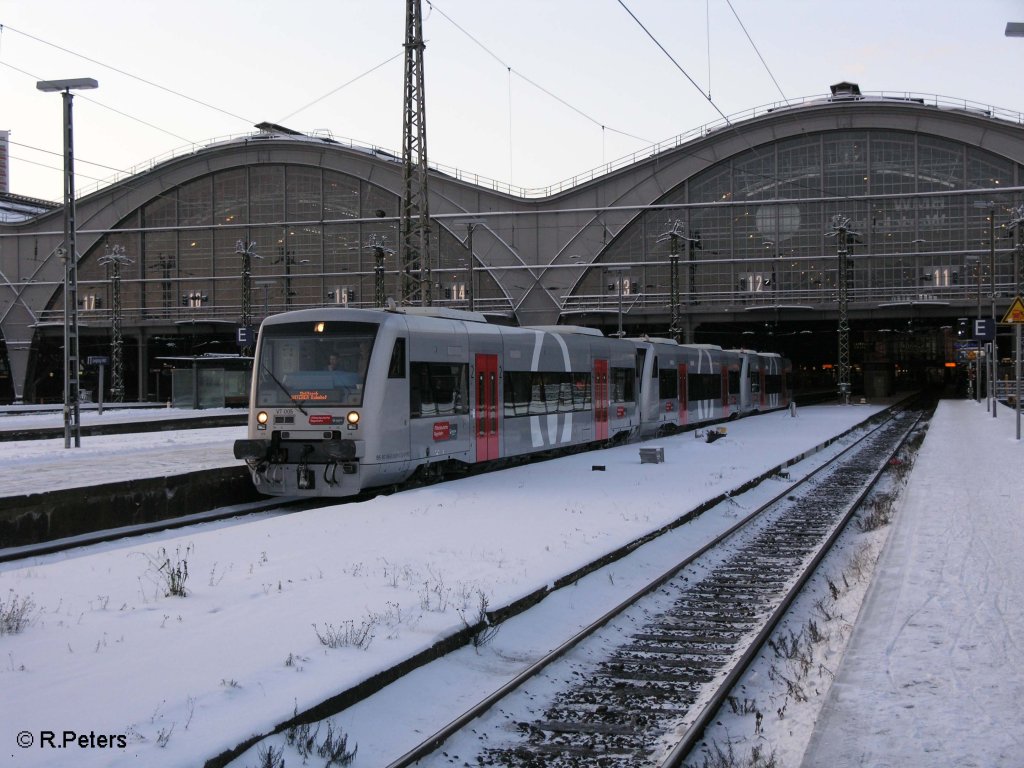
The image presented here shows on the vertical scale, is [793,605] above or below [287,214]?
below

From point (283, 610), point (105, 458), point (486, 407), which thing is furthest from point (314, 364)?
point (283, 610)

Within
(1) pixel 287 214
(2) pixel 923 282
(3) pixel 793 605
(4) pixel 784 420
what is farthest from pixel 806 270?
(3) pixel 793 605

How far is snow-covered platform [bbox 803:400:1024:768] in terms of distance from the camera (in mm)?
Result: 5789

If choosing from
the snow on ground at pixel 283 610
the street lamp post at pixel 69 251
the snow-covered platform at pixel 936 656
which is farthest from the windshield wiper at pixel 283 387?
the street lamp post at pixel 69 251

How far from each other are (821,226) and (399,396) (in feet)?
189

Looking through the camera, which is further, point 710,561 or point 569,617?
point 710,561

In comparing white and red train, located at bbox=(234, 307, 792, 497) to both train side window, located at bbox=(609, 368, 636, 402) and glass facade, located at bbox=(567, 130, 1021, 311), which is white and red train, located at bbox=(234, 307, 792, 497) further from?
glass facade, located at bbox=(567, 130, 1021, 311)

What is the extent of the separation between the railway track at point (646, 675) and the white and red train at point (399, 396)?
20.7 ft

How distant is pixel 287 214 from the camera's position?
247ft

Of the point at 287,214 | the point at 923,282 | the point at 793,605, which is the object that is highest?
the point at 287,214

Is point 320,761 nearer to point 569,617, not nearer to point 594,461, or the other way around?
point 569,617

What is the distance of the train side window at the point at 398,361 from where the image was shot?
16.9 metres

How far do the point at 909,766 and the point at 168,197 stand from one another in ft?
261

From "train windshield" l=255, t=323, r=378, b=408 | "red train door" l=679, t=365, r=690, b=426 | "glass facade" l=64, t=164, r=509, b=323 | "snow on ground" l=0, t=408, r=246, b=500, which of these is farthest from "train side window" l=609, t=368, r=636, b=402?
"glass facade" l=64, t=164, r=509, b=323
